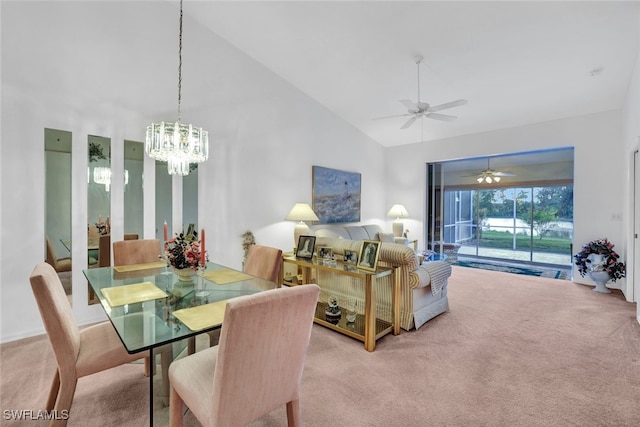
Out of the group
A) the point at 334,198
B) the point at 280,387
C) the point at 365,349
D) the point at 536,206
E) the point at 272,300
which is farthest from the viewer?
the point at 536,206

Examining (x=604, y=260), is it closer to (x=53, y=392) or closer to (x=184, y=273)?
(x=184, y=273)

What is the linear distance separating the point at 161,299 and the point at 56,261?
6.84 ft

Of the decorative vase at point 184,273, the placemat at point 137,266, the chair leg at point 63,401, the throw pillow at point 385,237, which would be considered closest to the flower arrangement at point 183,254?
the decorative vase at point 184,273

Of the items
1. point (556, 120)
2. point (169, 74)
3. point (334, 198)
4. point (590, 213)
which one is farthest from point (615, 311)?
point (169, 74)

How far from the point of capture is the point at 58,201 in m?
2.96

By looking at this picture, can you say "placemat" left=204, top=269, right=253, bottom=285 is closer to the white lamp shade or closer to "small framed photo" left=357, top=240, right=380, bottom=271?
"small framed photo" left=357, top=240, right=380, bottom=271

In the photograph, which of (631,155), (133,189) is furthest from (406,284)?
(631,155)

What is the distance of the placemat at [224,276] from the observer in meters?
2.22

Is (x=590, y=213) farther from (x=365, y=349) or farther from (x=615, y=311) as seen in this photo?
(x=365, y=349)

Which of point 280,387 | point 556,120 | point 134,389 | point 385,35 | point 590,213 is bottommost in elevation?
point 134,389

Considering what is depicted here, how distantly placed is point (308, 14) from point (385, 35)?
36.2 inches

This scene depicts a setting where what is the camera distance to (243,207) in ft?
14.2

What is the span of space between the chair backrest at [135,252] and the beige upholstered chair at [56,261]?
0.76m

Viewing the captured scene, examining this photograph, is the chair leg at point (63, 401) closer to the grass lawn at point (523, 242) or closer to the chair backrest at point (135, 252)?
the chair backrest at point (135, 252)
